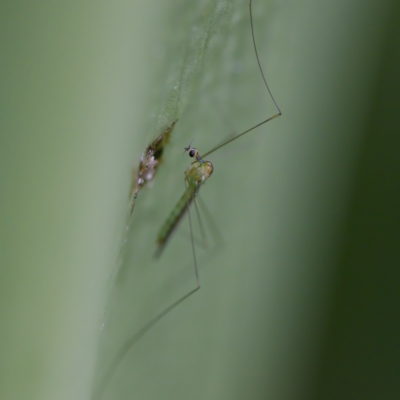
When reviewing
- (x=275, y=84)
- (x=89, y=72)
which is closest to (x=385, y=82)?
(x=275, y=84)

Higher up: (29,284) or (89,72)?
(89,72)

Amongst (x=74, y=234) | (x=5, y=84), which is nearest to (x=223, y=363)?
(x=74, y=234)

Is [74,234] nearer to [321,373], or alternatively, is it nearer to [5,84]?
[5,84]

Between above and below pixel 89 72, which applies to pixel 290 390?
below

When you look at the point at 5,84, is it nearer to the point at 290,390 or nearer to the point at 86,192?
the point at 86,192

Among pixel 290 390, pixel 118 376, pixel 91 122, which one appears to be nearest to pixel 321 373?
pixel 290 390
